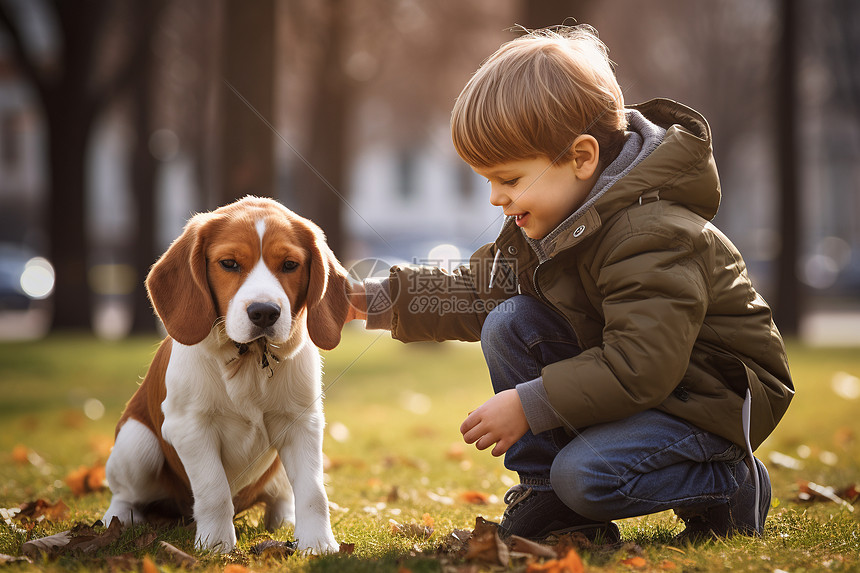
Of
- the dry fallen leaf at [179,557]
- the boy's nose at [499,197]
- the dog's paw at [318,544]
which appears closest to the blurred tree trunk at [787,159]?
the boy's nose at [499,197]

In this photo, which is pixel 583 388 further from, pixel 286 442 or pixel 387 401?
pixel 387 401

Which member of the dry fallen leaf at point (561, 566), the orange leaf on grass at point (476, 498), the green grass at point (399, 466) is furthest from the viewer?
the orange leaf on grass at point (476, 498)

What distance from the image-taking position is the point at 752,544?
2.86 m

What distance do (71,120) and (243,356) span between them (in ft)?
41.9

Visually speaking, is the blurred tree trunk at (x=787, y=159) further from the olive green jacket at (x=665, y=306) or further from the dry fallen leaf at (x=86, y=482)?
the dry fallen leaf at (x=86, y=482)

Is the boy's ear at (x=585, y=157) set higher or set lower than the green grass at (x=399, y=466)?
higher

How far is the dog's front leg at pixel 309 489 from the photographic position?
116 inches

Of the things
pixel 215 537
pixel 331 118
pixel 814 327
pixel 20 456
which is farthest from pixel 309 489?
pixel 814 327

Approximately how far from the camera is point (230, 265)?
3031 millimetres

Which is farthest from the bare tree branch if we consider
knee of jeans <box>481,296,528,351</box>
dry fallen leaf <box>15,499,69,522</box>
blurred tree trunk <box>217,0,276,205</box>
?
knee of jeans <box>481,296,528,351</box>

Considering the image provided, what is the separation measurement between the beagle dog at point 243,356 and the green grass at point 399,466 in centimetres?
24

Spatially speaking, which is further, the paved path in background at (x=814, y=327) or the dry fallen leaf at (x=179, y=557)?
the paved path in background at (x=814, y=327)

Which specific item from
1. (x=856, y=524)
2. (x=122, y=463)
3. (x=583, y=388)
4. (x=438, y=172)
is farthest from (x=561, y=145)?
(x=438, y=172)

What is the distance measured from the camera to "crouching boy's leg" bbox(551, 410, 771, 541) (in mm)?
2754
